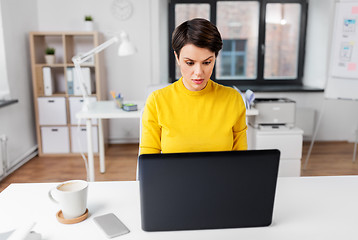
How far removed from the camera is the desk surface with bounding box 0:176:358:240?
3.00ft

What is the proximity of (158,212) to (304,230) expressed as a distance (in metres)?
0.41

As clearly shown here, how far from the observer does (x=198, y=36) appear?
1.02m

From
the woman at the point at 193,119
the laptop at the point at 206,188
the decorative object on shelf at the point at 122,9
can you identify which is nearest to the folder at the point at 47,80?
the decorative object on shelf at the point at 122,9

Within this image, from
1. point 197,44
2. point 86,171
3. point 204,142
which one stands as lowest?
point 86,171

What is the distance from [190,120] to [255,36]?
3.71m

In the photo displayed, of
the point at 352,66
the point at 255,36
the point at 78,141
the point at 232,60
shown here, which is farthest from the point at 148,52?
the point at 352,66

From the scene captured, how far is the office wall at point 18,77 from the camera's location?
10.9 feet

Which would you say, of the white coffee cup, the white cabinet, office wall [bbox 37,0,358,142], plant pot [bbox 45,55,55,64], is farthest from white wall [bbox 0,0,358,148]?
the white coffee cup

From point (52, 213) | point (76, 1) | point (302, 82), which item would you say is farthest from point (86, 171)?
point (302, 82)

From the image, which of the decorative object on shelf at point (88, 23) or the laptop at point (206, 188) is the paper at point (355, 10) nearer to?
the decorative object on shelf at point (88, 23)

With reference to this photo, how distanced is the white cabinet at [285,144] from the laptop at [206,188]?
210 centimetres

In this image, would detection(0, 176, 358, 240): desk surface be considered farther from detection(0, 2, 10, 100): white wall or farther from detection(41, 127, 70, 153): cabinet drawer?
detection(41, 127, 70, 153): cabinet drawer

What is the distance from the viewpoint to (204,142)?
119cm

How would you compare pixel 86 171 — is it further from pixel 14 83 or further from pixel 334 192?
pixel 334 192
